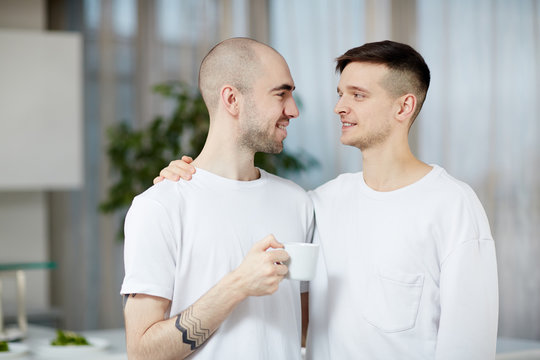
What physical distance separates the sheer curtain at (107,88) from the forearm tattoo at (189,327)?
3.47 meters

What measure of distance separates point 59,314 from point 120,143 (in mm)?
1215

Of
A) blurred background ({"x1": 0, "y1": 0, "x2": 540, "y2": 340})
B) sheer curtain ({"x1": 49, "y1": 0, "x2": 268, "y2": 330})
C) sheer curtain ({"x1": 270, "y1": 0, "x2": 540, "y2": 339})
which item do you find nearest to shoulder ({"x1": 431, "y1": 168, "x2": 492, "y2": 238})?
blurred background ({"x1": 0, "y1": 0, "x2": 540, "y2": 340})

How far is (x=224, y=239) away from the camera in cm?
162

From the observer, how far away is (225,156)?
1.71 metres

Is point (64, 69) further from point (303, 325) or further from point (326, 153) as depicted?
point (303, 325)

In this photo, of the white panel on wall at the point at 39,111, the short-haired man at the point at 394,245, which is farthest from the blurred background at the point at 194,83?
the short-haired man at the point at 394,245

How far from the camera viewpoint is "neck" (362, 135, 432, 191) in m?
1.71

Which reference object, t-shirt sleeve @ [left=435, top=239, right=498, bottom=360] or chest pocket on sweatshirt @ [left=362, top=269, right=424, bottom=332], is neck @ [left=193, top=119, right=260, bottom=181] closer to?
chest pocket on sweatshirt @ [left=362, top=269, right=424, bottom=332]

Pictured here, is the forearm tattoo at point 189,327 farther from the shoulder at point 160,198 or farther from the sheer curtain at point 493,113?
the sheer curtain at point 493,113

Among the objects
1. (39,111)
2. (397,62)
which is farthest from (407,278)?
(39,111)

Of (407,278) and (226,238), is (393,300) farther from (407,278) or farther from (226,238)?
(226,238)

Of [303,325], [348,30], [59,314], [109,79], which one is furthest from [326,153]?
[303,325]

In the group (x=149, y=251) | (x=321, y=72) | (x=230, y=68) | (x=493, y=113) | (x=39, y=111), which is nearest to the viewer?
(x=149, y=251)

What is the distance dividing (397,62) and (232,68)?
1.31ft
